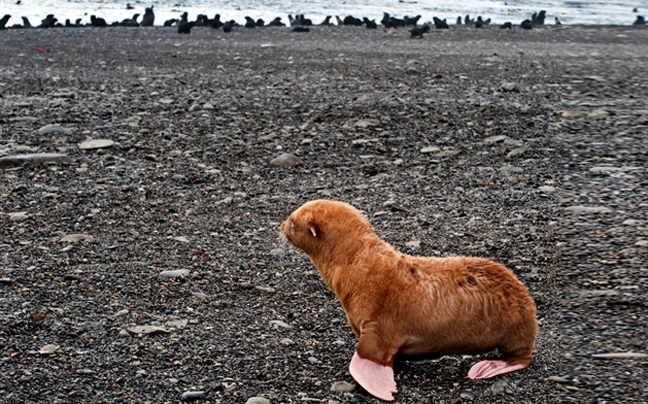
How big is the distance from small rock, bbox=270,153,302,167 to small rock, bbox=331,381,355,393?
13.0 feet

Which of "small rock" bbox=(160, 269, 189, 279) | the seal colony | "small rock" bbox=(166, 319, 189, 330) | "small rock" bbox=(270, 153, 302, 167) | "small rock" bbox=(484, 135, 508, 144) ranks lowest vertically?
"small rock" bbox=(166, 319, 189, 330)

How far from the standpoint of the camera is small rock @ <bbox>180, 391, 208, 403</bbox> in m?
4.00

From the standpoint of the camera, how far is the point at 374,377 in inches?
158

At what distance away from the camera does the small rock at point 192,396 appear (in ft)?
13.1

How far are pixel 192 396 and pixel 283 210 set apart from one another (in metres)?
2.99

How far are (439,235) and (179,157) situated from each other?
306cm

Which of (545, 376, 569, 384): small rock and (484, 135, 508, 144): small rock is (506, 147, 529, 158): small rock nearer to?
(484, 135, 508, 144): small rock

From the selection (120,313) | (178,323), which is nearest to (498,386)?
(178,323)

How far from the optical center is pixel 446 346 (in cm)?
423

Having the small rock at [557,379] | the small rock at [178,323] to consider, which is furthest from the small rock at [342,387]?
the small rock at [178,323]

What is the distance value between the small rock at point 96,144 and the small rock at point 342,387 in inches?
197

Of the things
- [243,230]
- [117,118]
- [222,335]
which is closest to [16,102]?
[117,118]

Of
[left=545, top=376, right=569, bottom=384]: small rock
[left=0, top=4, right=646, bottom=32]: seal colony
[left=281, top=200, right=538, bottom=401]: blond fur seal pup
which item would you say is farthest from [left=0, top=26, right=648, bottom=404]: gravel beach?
[left=0, top=4, right=646, bottom=32]: seal colony

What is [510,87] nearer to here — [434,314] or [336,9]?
[434,314]
